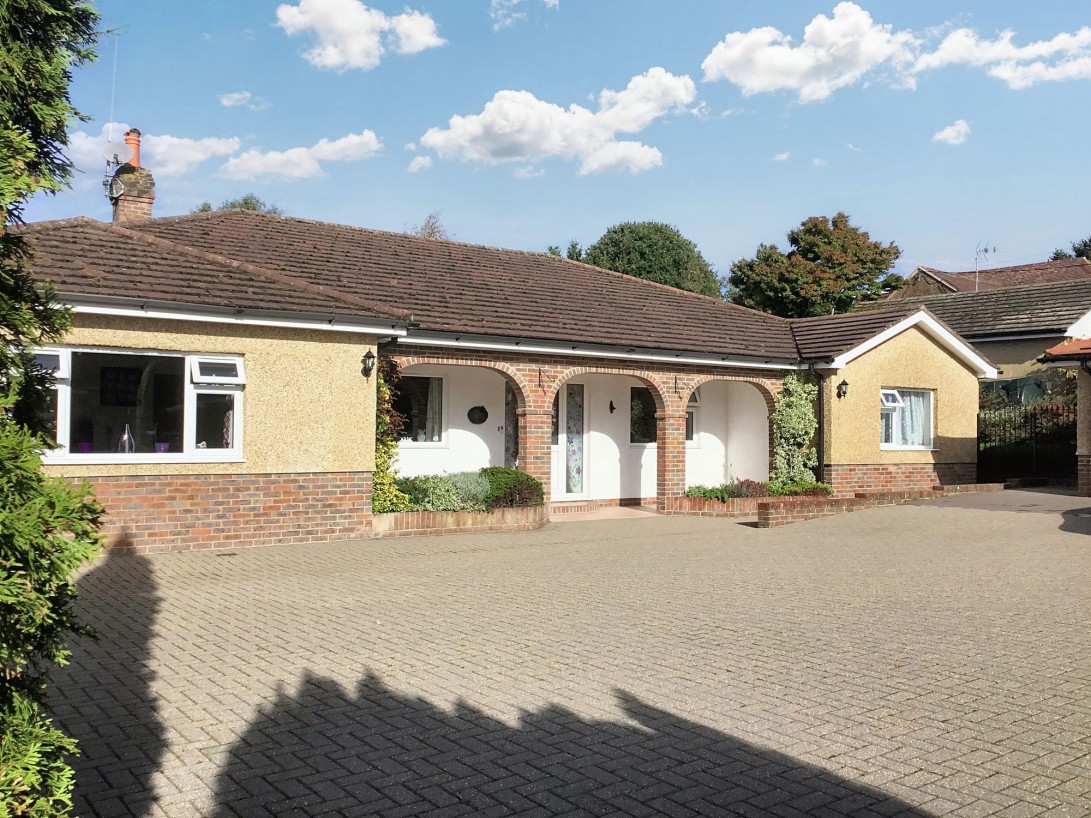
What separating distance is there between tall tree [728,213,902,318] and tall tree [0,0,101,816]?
1519 inches

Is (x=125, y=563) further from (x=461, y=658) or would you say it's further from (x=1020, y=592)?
(x=1020, y=592)

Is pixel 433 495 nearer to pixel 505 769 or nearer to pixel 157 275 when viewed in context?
pixel 157 275

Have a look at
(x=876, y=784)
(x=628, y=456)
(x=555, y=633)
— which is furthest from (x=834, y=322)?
(x=876, y=784)

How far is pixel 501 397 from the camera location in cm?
1806

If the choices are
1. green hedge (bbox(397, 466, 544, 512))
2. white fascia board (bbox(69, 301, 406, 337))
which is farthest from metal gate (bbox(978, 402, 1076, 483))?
white fascia board (bbox(69, 301, 406, 337))

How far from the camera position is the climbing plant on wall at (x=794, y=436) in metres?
19.3

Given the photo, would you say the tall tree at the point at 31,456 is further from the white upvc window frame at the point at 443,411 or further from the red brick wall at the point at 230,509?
the white upvc window frame at the point at 443,411

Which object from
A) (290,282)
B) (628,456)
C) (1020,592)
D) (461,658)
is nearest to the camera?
(461,658)

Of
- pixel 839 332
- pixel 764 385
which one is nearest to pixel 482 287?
pixel 764 385

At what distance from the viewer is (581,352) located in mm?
16797

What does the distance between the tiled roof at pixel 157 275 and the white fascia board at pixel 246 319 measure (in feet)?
0.44

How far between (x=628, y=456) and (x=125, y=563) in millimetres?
10772

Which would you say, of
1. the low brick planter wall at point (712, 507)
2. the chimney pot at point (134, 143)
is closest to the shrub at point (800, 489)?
the low brick planter wall at point (712, 507)

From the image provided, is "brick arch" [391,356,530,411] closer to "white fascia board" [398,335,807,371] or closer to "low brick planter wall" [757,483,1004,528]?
"white fascia board" [398,335,807,371]
